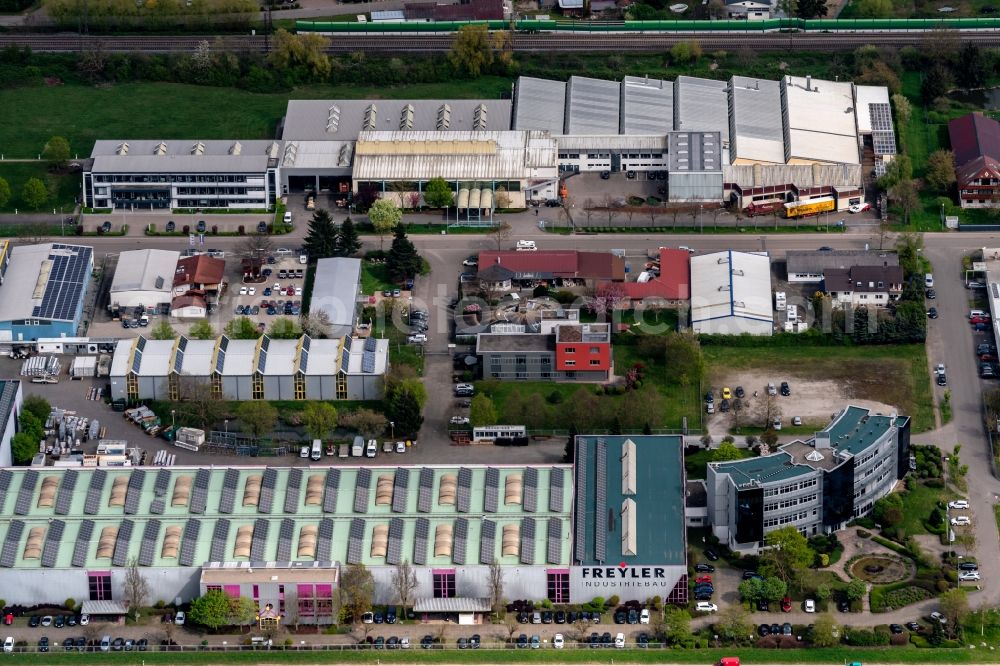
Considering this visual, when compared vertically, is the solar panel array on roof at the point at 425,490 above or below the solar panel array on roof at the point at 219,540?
above

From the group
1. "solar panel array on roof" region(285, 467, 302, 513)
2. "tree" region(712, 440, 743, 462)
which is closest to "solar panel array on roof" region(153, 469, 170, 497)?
"solar panel array on roof" region(285, 467, 302, 513)

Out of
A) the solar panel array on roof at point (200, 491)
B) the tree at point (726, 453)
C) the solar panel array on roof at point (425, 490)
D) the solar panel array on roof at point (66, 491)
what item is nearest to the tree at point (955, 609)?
the tree at point (726, 453)

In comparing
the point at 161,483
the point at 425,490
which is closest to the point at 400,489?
the point at 425,490

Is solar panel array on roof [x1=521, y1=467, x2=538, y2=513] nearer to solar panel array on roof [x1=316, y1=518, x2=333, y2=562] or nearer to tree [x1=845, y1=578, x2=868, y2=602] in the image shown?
solar panel array on roof [x1=316, y1=518, x2=333, y2=562]

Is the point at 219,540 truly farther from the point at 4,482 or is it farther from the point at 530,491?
the point at 530,491

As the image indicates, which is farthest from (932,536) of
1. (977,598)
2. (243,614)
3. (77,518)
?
(77,518)

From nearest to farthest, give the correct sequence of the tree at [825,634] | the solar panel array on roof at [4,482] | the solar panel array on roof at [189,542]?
the tree at [825,634] < the solar panel array on roof at [189,542] < the solar panel array on roof at [4,482]

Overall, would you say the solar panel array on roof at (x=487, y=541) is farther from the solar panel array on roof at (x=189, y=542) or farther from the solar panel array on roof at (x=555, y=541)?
the solar panel array on roof at (x=189, y=542)
